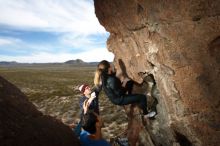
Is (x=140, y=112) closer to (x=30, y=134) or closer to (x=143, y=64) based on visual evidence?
(x=143, y=64)

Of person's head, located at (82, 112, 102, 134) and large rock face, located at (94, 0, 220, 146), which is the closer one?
large rock face, located at (94, 0, 220, 146)

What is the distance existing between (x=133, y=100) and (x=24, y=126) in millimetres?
4467

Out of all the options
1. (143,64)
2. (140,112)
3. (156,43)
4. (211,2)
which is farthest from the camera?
(140,112)

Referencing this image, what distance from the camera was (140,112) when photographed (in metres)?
13.9

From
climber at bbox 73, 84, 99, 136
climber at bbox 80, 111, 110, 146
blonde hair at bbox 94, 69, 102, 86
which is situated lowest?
climber at bbox 80, 111, 110, 146

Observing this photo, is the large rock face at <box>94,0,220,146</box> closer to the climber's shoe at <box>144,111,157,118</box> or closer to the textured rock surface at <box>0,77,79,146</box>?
the climber's shoe at <box>144,111,157,118</box>

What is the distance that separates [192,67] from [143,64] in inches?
100

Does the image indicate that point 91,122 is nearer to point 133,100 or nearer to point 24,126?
point 133,100

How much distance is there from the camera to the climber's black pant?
1222 cm

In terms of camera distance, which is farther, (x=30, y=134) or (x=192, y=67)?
(x=192, y=67)

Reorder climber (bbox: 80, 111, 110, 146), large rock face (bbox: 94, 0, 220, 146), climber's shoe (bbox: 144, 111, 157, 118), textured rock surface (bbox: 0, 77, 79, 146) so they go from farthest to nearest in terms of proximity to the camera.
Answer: climber's shoe (bbox: 144, 111, 157, 118) → climber (bbox: 80, 111, 110, 146) → large rock face (bbox: 94, 0, 220, 146) → textured rock surface (bbox: 0, 77, 79, 146)

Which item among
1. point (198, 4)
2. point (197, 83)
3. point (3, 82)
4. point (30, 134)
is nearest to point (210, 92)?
point (197, 83)

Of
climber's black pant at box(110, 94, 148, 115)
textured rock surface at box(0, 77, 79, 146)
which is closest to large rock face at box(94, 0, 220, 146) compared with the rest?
climber's black pant at box(110, 94, 148, 115)

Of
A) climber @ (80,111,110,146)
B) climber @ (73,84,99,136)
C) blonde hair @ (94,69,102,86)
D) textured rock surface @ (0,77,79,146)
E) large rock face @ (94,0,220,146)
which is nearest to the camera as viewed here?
textured rock surface @ (0,77,79,146)
